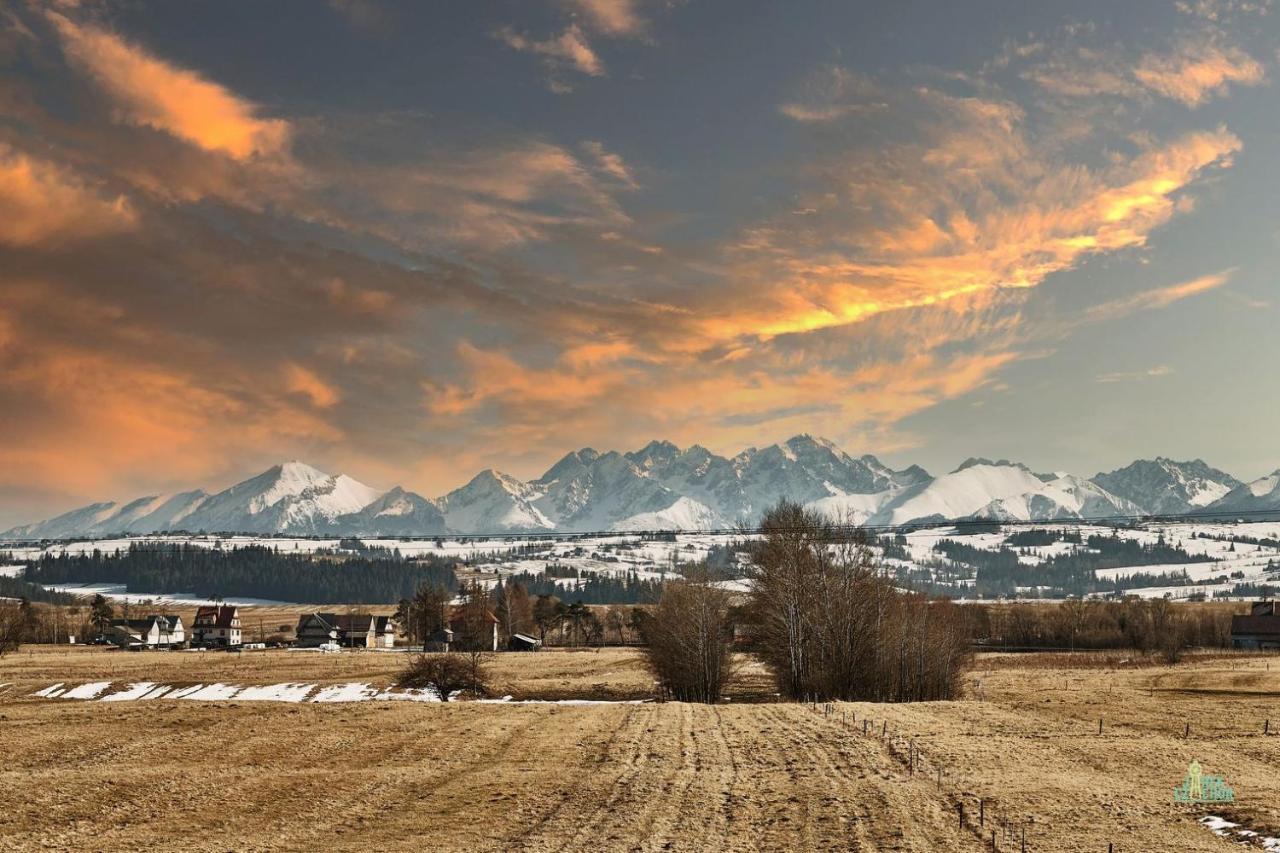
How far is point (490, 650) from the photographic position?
549 feet

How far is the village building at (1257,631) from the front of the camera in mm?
177350

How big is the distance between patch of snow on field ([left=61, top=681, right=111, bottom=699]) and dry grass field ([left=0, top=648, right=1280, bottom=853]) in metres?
15.9

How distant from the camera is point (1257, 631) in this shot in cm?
18038

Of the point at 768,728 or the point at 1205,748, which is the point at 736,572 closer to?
the point at 768,728

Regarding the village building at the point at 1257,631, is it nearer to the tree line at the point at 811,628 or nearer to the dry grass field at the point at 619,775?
the tree line at the point at 811,628

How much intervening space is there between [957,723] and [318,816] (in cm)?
3556

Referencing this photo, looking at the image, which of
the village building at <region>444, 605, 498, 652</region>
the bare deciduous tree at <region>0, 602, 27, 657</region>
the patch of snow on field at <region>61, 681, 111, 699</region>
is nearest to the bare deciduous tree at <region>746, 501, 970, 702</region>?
the patch of snow on field at <region>61, 681, 111, 699</region>

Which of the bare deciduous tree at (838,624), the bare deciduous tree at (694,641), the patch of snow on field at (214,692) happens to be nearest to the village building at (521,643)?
the patch of snow on field at (214,692)

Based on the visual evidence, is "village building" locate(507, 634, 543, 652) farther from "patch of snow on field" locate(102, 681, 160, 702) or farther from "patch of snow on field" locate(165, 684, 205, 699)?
"patch of snow on field" locate(102, 681, 160, 702)

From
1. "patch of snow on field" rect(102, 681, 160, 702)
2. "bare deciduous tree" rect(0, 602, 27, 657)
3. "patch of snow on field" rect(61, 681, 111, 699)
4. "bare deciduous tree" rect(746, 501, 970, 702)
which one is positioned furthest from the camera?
"bare deciduous tree" rect(0, 602, 27, 657)

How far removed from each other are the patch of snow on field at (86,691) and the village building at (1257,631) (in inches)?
7314

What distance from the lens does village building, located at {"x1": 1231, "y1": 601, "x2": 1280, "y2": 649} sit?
177 m

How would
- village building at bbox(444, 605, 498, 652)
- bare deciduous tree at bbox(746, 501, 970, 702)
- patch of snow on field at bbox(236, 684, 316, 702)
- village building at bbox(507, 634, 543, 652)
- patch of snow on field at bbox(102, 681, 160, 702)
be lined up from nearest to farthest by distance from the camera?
bare deciduous tree at bbox(746, 501, 970, 702), patch of snow on field at bbox(236, 684, 316, 702), patch of snow on field at bbox(102, 681, 160, 702), village building at bbox(444, 605, 498, 652), village building at bbox(507, 634, 543, 652)

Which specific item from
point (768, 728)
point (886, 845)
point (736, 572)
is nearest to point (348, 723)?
point (768, 728)
